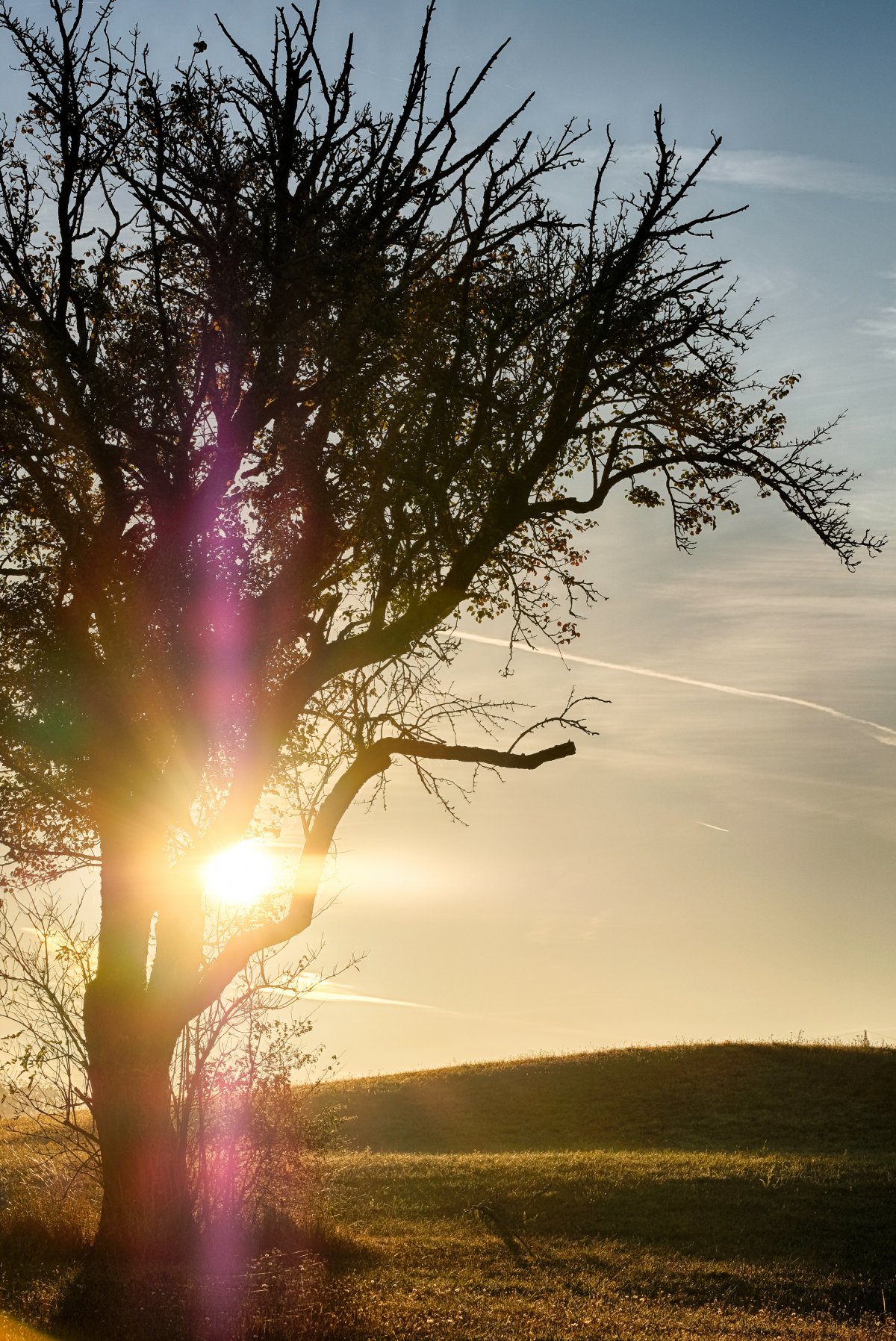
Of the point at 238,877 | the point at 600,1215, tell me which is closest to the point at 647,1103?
the point at 600,1215

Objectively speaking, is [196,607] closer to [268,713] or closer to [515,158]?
[268,713]

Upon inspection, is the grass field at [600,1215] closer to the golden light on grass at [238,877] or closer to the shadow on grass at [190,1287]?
the shadow on grass at [190,1287]

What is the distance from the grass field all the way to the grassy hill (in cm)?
10

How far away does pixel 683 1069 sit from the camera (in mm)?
35125

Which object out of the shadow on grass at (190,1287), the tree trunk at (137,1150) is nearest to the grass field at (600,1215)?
the shadow on grass at (190,1287)

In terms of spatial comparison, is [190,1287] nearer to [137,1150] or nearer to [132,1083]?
[137,1150]

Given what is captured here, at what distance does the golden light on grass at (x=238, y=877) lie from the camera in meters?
15.6

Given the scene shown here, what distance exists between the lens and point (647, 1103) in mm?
32406

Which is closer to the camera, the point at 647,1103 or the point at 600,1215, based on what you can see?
the point at 600,1215

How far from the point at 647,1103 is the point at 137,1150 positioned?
2134 cm

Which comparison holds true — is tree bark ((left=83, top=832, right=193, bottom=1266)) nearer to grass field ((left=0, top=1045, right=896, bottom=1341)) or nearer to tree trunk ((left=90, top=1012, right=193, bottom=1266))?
tree trunk ((left=90, top=1012, right=193, bottom=1266))

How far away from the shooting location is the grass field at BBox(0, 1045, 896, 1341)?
1335 cm

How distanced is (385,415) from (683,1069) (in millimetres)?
27276

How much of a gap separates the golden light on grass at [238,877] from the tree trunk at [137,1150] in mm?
2199
